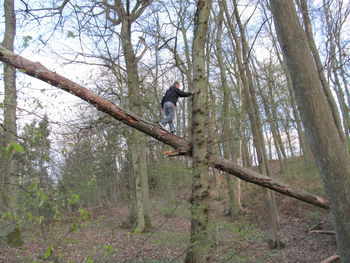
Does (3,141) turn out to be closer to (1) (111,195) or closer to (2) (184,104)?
(2) (184,104)

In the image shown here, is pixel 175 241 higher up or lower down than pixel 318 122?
lower down

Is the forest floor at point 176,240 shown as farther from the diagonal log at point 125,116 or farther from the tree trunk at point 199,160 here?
the diagonal log at point 125,116

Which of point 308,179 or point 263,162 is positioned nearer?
point 263,162

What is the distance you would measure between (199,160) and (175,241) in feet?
6.19

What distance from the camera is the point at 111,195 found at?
23.5 m

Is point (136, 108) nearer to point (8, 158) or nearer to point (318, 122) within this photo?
point (8, 158)

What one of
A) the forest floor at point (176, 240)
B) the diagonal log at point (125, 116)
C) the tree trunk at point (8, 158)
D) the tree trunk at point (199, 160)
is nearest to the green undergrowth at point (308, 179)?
the forest floor at point (176, 240)

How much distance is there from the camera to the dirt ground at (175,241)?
363cm

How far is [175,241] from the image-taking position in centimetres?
519

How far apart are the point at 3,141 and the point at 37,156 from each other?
0.89 meters

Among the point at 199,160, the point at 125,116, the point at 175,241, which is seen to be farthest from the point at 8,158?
the point at 175,241

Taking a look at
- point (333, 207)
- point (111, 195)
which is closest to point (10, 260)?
point (333, 207)

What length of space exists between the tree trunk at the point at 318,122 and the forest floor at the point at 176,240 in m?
1.35

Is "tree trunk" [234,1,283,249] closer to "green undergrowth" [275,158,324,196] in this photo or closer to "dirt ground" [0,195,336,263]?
"dirt ground" [0,195,336,263]
